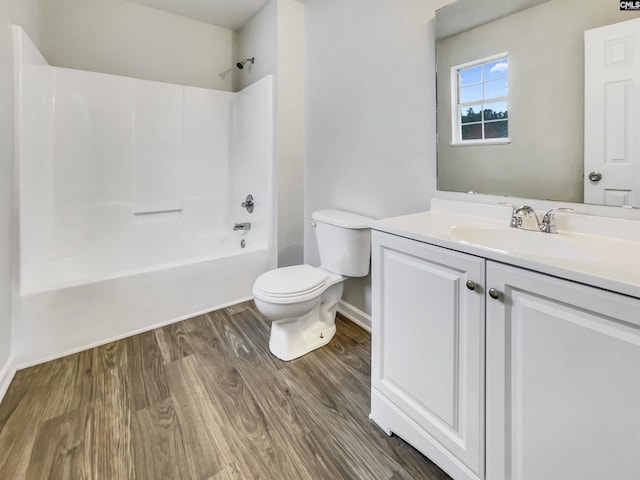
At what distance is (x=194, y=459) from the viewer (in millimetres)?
1203

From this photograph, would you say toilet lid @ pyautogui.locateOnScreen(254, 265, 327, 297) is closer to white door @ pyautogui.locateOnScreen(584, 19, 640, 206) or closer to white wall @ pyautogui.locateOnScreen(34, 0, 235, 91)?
white door @ pyautogui.locateOnScreen(584, 19, 640, 206)

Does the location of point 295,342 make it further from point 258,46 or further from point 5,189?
point 258,46

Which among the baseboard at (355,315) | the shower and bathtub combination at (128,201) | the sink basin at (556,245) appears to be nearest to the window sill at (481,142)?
the sink basin at (556,245)

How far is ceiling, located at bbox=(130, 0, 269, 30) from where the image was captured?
2.57m

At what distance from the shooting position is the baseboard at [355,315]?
2162mm

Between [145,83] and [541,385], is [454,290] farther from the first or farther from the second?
[145,83]

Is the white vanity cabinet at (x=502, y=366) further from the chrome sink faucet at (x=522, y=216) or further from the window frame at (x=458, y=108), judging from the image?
the window frame at (x=458, y=108)

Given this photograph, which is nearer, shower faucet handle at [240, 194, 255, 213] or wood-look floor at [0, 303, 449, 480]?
wood-look floor at [0, 303, 449, 480]

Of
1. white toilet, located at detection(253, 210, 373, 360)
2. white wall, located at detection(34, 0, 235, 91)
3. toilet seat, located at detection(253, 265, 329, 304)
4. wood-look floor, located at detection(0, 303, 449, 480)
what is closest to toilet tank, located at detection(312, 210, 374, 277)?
white toilet, located at detection(253, 210, 373, 360)

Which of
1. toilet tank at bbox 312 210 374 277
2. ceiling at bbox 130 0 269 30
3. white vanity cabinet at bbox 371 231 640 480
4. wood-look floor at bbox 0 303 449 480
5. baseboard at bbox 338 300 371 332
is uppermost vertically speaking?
ceiling at bbox 130 0 269 30

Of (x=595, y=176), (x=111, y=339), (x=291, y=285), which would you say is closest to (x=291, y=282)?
(x=291, y=285)

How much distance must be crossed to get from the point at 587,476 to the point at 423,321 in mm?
524

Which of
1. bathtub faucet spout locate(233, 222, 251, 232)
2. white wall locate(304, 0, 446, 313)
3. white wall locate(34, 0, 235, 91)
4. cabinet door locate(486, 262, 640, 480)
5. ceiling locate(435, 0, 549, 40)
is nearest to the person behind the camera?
cabinet door locate(486, 262, 640, 480)

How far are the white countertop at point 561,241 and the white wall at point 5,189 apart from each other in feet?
5.89
